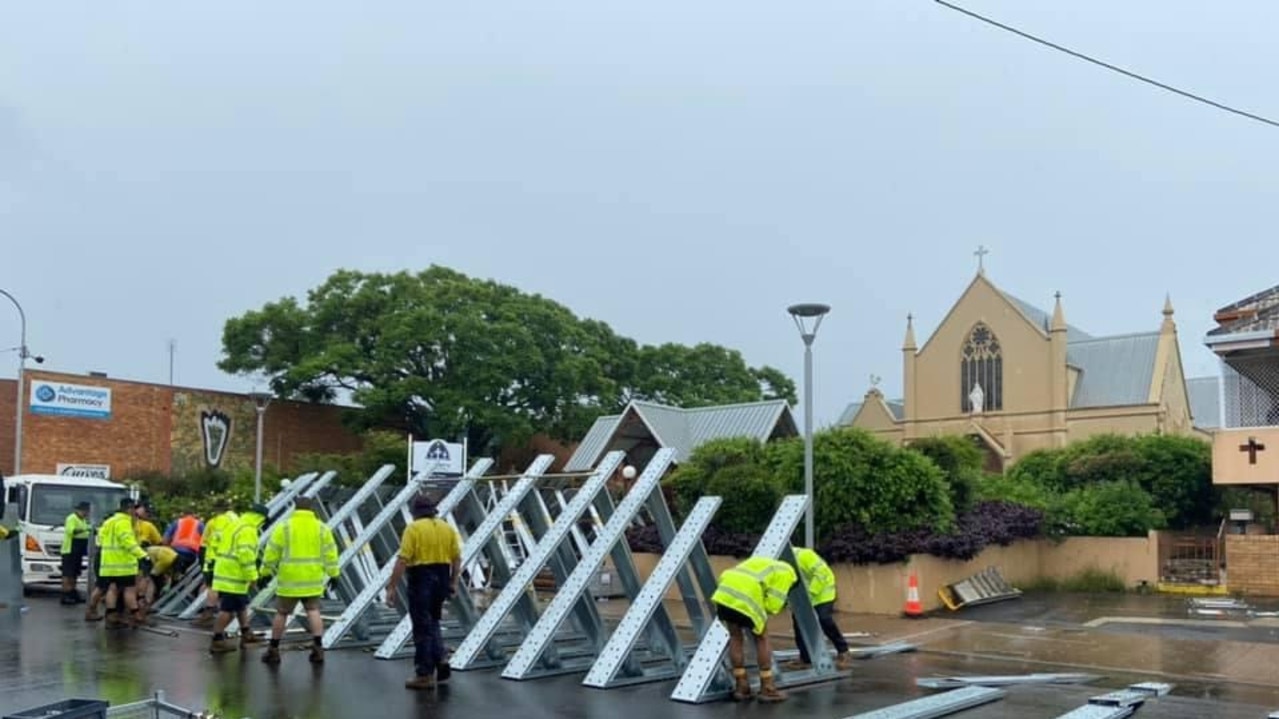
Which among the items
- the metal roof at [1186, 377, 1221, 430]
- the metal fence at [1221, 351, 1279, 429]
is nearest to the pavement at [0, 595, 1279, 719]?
the metal fence at [1221, 351, 1279, 429]

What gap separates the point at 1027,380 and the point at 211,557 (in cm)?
5014

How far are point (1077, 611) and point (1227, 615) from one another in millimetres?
2214

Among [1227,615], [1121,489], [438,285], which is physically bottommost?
[1227,615]

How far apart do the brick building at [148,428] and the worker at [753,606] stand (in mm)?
26062

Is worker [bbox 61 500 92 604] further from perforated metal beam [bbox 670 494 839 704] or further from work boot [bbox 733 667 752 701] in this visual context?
work boot [bbox 733 667 752 701]

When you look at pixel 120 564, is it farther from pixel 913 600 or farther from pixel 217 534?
pixel 913 600

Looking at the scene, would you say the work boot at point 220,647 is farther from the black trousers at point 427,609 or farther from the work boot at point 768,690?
the work boot at point 768,690

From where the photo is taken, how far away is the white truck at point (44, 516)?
20.1m

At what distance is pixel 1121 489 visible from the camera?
24234mm

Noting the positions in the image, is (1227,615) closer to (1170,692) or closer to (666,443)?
(1170,692)

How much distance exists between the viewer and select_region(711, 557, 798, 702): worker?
9234mm

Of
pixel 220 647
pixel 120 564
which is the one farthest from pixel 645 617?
pixel 120 564

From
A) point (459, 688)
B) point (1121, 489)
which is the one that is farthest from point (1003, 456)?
point (459, 688)

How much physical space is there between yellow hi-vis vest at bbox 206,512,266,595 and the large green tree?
993 inches
